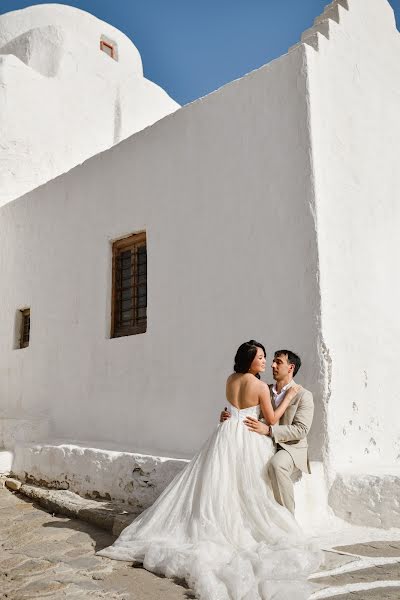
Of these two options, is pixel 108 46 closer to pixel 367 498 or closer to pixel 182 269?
pixel 182 269

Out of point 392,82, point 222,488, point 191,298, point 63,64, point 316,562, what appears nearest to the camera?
point 316,562

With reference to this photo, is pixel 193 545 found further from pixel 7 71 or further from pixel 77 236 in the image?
pixel 7 71

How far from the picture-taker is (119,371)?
5656 millimetres

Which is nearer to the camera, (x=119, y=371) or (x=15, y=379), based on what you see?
(x=119, y=371)

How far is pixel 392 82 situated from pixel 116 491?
4.79m

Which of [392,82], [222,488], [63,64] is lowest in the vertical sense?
[222,488]

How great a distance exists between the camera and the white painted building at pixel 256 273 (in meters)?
4.11

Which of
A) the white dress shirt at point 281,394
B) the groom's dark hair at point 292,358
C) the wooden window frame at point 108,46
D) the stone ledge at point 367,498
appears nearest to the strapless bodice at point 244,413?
the white dress shirt at point 281,394

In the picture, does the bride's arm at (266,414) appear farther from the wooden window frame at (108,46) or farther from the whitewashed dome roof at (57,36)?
the wooden window frame at (108,46)

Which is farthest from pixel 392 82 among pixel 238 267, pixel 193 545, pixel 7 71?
pixel 7 71

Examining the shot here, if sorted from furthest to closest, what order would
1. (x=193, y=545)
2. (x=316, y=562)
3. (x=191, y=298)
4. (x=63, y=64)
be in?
(x=63, y=64) → (x=191, y=298) → (x=193, y=545) → (x=316, y=562)

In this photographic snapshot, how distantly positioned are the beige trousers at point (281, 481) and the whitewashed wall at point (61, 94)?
7161 millimetres

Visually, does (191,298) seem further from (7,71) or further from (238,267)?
Answer: (7,71)

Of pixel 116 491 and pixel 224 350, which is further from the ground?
pixel 224 350
